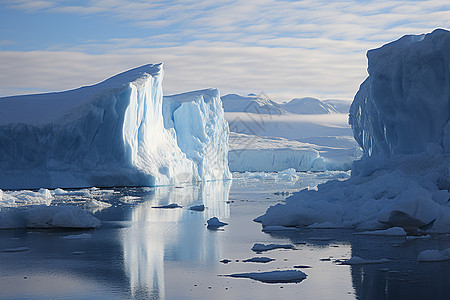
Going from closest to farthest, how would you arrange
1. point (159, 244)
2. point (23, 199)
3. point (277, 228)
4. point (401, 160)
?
point (159, 244)
point (277, 228)
point (401, 160)
point (23, 199)

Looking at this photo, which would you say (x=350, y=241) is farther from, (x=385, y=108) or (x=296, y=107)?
(x=296, y=107)

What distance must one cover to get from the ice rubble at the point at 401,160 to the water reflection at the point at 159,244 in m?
1.80

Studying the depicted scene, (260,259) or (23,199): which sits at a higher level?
(23,199)

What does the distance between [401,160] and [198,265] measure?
8321 millimetres

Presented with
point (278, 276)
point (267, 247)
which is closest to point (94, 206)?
point (267, 247)

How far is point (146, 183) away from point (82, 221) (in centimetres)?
1609

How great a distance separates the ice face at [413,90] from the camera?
15.6 meters

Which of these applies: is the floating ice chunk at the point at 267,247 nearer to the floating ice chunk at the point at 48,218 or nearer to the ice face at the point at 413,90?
Answer: the floating ice chunk at the point at 48,218

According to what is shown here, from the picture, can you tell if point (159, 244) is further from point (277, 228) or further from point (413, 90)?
point (413, 90)

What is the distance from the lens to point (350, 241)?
945 centimetres

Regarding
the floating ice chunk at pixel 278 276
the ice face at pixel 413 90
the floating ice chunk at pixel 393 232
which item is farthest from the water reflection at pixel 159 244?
the ice face at pixel 413 90

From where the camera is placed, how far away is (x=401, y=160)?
1458 centimetres

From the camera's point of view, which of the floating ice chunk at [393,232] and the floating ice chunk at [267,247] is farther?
the floating ice chunk at [393,232]

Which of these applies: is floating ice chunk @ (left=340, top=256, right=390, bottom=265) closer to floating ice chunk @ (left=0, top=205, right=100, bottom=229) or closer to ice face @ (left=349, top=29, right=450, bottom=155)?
floating ice chunk @ (left=0, top=205, right=100, bottom=229)
